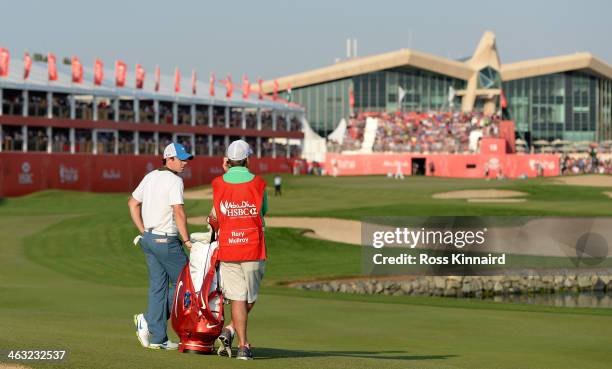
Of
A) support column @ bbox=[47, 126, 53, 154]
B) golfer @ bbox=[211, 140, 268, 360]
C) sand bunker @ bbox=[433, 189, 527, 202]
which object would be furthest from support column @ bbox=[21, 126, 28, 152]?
golfer @ bbox=[211, 140, 268, 360]

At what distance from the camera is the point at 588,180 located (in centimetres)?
7650

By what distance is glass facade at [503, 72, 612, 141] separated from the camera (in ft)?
439

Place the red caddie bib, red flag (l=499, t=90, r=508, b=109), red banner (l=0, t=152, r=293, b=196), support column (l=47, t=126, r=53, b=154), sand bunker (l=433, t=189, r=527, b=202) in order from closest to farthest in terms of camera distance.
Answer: the red caddie bib, sand bunker (l=433, t=189, r=527, b=202), red banner (l=0, t=152, r=293, b=196), support column (l=47, t=126, r=53, b=154), red flag (l=499, t=90, r=508, b=109)

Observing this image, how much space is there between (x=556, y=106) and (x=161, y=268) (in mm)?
126383

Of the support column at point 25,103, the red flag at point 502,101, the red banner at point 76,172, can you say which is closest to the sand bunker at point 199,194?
the red banner at point 76,172

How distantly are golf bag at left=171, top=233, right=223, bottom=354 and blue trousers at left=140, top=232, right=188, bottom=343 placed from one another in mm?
671

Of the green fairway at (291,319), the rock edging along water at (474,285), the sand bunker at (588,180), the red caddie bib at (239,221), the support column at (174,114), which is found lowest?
the rock edging along water at (474,285)

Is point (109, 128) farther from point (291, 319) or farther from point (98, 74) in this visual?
point (291, 319)

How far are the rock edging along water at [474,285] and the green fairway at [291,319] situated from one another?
5.06ft

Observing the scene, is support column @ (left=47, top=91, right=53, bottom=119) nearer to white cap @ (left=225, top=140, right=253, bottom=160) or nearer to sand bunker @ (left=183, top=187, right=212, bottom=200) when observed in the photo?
sand bunker @ (left=183, top=187, right=212, bottom=200)

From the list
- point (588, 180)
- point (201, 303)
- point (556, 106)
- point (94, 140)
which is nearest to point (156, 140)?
point (94, 140)

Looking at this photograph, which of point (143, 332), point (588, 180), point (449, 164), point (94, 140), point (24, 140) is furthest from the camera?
point (449, 164)

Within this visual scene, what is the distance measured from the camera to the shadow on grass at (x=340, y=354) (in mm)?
12133

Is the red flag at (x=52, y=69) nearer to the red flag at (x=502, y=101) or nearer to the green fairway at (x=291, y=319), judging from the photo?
the green fairway at (x=291, y=319)
